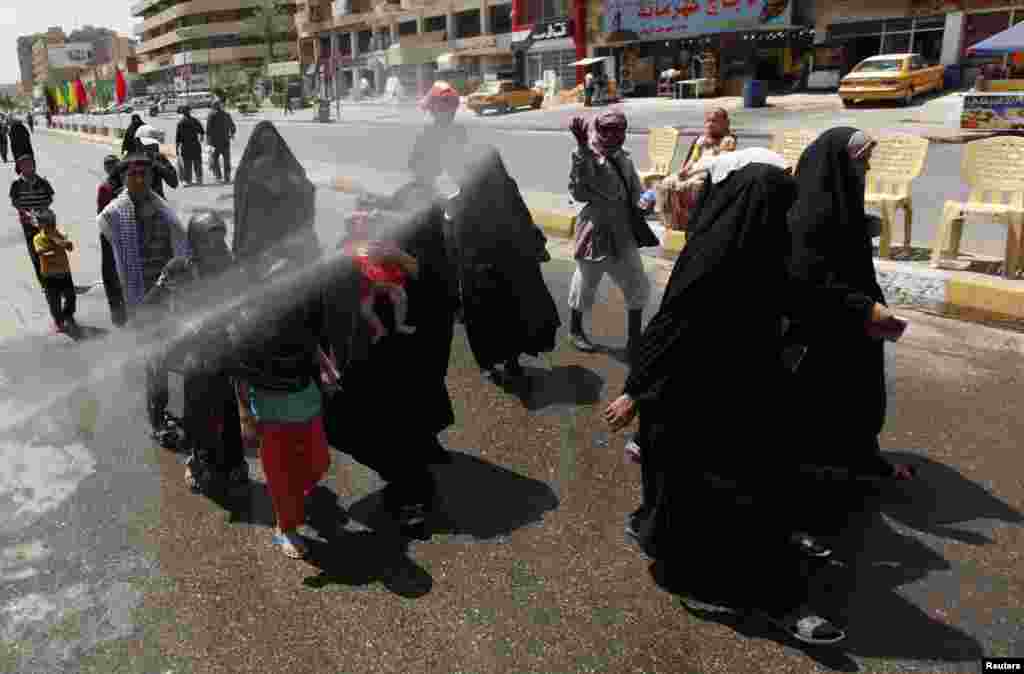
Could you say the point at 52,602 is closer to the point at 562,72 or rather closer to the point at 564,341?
the point at 564,341

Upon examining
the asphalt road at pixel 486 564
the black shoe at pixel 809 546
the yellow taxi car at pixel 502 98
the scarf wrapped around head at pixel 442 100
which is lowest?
the asphalt road at pixel 486 564

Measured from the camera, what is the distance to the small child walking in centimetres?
634

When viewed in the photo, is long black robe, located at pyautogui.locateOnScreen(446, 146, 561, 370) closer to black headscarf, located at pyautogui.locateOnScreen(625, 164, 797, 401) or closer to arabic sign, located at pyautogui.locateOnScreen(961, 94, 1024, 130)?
black headscarf, located at pyautogui.locateOnScreen(625, 164, 797, 401)

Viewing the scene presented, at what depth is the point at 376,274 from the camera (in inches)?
120

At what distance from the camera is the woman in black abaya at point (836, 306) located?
3.10m

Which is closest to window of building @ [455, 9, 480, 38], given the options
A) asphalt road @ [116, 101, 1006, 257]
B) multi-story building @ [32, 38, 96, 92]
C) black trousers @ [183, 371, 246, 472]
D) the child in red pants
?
asphalt road @ [116, 101, 1006, 257]

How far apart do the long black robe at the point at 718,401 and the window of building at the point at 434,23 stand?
2257 inches

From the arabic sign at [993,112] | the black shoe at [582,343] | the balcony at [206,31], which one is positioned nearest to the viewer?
the black shoe at [582,343]

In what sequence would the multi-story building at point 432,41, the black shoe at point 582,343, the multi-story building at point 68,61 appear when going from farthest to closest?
the multi-story building at point 68,61 → the multi-story building at point 432,41 → the black shoe at point 582,343

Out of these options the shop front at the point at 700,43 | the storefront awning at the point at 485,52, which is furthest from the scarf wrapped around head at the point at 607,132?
the storefront awning at the point at 485,52

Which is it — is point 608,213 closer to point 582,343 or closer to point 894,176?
point 582,343

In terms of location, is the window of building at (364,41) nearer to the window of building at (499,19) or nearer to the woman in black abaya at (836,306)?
the window of building at (499,19)

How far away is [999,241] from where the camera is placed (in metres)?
7.33

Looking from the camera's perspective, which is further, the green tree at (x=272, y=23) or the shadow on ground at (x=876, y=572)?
the green tree at (x=272, y=23)
